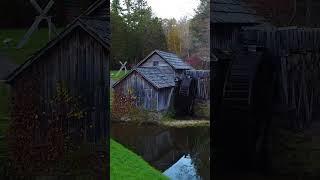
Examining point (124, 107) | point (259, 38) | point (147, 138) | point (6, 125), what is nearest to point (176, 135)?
point (147, 138)

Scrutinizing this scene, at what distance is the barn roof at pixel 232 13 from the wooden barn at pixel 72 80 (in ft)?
3.18

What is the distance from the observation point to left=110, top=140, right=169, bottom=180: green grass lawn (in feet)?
12.8

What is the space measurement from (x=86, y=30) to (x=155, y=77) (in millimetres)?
757

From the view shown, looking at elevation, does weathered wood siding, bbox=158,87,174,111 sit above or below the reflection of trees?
above

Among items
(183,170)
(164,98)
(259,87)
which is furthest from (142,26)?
(183,170)

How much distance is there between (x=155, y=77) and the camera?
408 cm

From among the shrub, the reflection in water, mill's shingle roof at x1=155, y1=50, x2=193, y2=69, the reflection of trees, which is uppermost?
mill's shingle roof at x1=155, y1=50, x2=193, y2=69

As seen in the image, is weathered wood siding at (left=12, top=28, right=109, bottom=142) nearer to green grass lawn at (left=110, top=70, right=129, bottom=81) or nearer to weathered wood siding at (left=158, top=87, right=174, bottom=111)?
green grass lawn at (left=110, top=70, right=129, bottom=81)

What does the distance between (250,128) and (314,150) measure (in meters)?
0.61

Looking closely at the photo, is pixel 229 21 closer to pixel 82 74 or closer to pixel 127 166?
pixel 82 74

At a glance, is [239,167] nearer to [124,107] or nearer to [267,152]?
[267,152]

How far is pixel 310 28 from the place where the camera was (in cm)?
399

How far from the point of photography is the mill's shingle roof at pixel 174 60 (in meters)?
3.94

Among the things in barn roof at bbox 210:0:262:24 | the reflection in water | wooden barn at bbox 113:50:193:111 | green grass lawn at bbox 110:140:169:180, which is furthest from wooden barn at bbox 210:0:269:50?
green grass lawn at bbox 110:140:169:180
